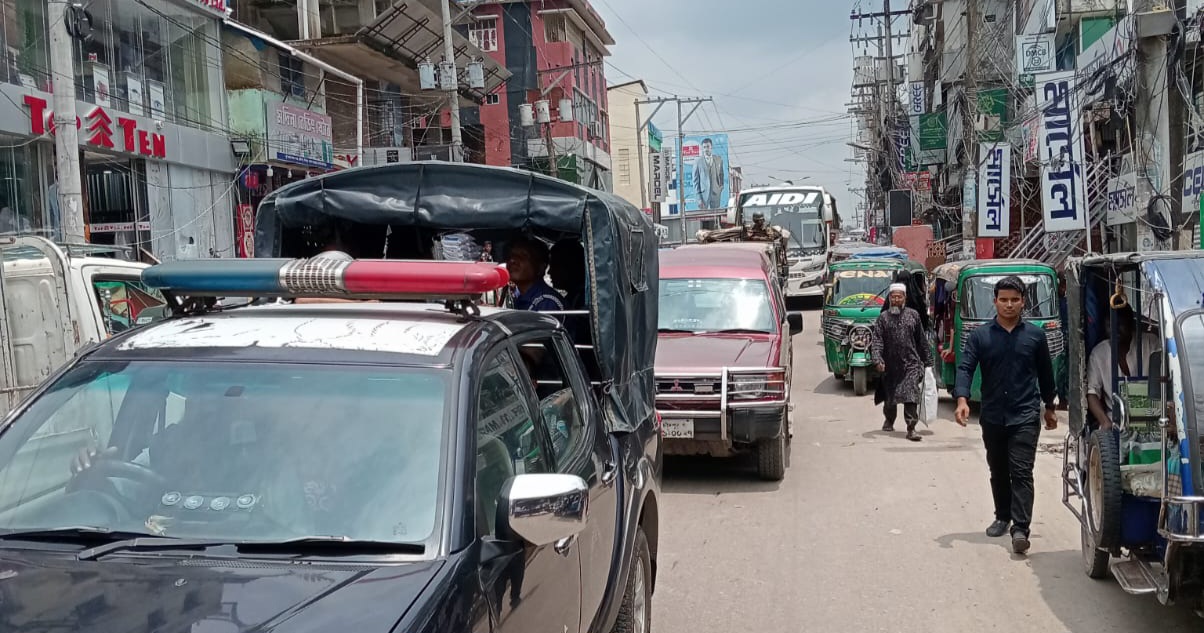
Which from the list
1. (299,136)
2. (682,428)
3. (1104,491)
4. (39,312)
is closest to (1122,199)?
(682,428)

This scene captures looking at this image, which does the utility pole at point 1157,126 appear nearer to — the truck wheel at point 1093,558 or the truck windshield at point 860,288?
the truck windshield at point 860,288

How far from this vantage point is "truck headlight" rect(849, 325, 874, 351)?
49.2 ft

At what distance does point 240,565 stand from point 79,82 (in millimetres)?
18873

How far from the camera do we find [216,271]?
11.5ft

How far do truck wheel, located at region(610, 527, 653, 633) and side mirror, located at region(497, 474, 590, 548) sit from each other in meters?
1.50

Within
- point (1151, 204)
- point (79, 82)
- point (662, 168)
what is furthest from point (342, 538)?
point (662, 168)

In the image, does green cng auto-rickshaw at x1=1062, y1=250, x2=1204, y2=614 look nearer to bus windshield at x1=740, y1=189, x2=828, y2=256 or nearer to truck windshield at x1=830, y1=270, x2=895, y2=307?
truck windshield at x1=830, y1=270, x2=895, y2=307

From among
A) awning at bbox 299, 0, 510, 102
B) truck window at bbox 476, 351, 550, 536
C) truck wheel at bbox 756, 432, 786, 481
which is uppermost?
awning at bbox 299, 0, 510, 102

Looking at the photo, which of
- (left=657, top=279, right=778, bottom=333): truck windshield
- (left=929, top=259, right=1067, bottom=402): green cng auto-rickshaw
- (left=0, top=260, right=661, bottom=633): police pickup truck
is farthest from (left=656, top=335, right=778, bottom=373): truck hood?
(left=0, top=260, right=661, bottom=633): police pickup truck

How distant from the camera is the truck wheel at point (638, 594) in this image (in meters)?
4.25

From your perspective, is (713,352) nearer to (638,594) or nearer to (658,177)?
(638,594)

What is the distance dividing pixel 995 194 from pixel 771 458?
45.5ft

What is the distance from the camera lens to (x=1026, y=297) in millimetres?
13359

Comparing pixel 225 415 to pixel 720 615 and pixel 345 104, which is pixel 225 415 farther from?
pixel 345 104
